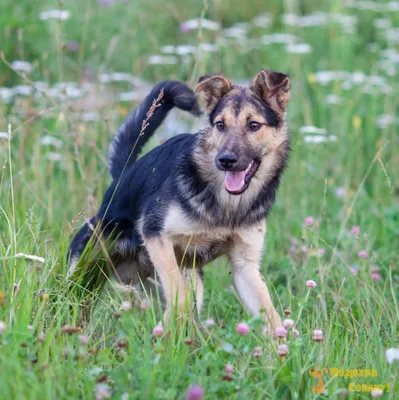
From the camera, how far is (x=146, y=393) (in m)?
3.20

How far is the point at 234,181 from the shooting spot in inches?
183

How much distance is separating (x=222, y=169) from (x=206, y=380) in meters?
1.45

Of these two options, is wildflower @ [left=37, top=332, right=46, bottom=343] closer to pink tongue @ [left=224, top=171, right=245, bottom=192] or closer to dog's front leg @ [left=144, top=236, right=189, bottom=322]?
dog's front leg @ [left=144, top=236, right=189, bottom=322]

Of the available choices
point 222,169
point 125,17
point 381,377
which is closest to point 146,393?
point 381,377

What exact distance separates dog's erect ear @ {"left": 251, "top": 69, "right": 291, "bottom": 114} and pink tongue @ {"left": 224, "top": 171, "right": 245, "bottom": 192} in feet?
1.72

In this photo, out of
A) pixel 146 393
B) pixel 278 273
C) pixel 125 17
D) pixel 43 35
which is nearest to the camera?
pixel 146 393

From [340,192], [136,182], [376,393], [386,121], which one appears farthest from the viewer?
[386,121]

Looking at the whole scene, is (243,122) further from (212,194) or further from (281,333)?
(281,333)

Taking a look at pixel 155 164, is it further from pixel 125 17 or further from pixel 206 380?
pixel 125 17

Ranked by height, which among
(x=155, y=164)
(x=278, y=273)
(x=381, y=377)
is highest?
(x=155, y=164)

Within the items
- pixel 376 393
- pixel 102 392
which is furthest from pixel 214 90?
pixel 102 392

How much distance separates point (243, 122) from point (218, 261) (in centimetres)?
169

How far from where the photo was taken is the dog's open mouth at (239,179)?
15.1 ft

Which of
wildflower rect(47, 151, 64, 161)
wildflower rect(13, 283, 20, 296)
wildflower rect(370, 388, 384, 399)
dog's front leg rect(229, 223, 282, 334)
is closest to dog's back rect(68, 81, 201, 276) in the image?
dog's front leg rect(229, 223, 282, 334)
